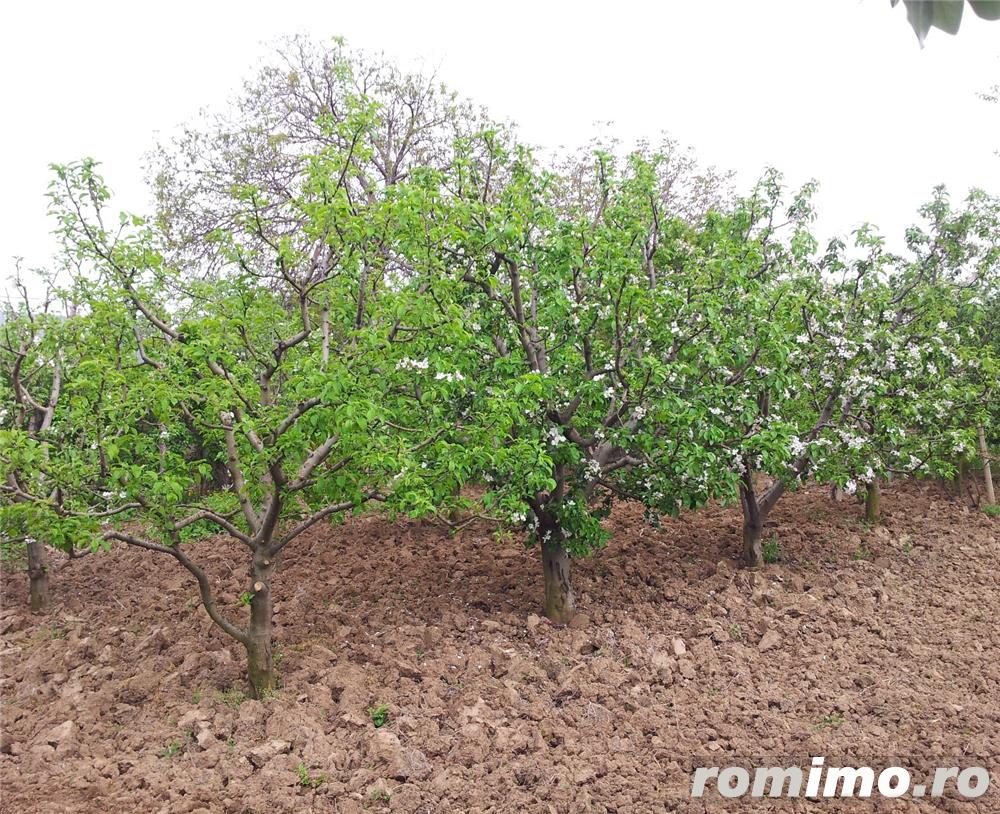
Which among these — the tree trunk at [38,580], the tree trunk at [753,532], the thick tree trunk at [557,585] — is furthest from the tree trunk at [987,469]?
the tree trunk at [38,580]

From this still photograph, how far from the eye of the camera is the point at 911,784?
12.6 feet

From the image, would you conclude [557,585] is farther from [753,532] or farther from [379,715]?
[753,532]

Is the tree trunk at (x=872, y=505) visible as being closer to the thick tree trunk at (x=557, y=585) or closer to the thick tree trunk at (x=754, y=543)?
the thick tree trunk at (x=754, y=543)

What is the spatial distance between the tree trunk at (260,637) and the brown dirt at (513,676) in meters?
0.20

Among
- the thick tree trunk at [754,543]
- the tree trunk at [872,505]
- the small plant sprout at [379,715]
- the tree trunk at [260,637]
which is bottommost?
the small plant sprout at [379,715]

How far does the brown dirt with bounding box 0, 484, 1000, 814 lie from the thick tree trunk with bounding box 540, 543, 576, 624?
0.17 metres

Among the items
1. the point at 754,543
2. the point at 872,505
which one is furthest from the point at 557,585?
the point at 872,505

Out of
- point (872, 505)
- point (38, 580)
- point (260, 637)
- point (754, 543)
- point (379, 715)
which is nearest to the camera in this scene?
point (379, 715)

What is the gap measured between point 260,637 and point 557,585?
2.45 meters

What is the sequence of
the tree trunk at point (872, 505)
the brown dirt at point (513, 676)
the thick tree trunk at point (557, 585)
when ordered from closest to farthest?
the brown dirt at point (513, 676) < the thick tree trunk at point (557, 585) < the tree trunk at point (872, 505)

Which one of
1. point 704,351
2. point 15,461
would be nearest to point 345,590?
point 15,461

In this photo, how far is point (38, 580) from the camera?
757 cm

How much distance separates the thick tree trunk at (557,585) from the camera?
636 centimetres

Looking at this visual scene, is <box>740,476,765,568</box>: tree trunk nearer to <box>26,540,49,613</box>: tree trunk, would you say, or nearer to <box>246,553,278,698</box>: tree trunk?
<box>246,553,278,698</box>: tree trunk
